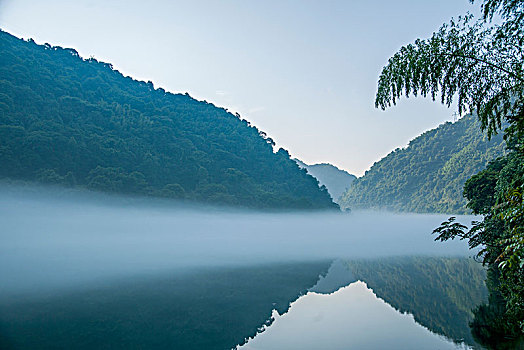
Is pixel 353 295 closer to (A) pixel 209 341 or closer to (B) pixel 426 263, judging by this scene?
(A) pixel 209 341

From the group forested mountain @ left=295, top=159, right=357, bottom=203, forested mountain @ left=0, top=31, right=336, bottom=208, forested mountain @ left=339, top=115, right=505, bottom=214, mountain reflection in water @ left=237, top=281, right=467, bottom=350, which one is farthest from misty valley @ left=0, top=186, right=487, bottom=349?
forested mountain @ left=295, top=159, right=357, bottom=203

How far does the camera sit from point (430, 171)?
80812mm

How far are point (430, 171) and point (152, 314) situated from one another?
8152 cm

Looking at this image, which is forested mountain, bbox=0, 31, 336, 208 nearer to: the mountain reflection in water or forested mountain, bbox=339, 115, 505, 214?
forested mountain, bbox=339, 115, 505, 214

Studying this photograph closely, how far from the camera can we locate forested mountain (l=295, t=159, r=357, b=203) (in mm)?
150188

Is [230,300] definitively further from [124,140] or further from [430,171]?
[430,171]

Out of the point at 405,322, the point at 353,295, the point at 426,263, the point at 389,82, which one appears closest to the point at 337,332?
the point at 405,322

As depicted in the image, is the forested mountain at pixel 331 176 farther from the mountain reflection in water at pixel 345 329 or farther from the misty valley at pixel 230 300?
the mountain reflection in water at pixel 345 329

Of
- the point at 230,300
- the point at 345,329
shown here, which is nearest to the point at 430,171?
the point at 230,300

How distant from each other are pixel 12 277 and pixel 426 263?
17.3m

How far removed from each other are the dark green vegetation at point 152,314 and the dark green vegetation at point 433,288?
2684 mm

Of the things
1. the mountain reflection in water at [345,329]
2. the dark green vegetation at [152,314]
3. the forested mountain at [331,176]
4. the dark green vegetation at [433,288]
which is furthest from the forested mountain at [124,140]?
the forested mountain at [331,176]

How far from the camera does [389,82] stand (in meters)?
4.27

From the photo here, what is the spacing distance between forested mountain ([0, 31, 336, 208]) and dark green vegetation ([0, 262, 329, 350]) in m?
31.2
